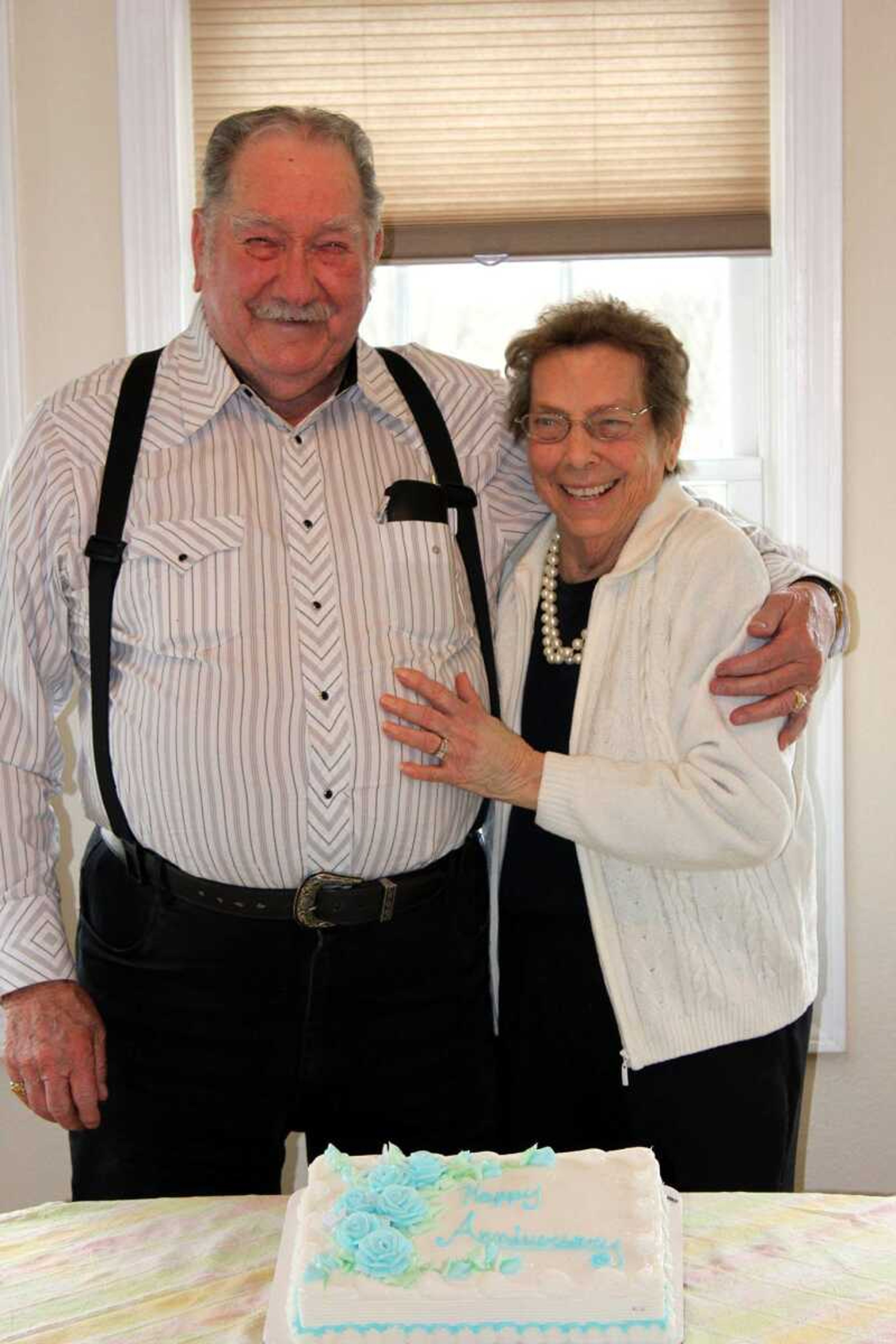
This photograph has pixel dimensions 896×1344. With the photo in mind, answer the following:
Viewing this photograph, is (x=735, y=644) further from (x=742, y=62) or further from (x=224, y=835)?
(x=742, y=62)

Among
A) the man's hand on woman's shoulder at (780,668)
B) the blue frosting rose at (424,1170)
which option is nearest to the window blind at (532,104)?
the man's hand on woman's shoulder at (780,668)

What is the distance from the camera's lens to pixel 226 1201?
1304 mm

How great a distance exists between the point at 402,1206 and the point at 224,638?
740 mm

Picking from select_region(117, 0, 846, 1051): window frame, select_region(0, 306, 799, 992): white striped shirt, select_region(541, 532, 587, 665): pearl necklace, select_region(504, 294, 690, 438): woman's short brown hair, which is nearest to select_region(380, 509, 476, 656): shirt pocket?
select_region(0, 306, 799, 992): white striped shirt

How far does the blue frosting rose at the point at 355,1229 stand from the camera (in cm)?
107

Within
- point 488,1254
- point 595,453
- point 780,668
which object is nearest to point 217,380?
point 595,453

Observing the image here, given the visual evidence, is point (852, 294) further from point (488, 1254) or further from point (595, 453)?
point (488, 1254)

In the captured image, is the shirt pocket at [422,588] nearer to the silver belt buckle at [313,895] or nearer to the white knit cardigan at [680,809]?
the white knit cardigan at [680,809]

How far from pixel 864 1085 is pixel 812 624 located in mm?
1335

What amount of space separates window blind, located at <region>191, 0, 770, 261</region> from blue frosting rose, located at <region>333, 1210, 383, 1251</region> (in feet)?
6.17

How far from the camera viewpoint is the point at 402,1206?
43.8 inches

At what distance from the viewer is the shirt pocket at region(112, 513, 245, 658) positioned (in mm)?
1639

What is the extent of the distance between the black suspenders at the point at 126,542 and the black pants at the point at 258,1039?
112 mm

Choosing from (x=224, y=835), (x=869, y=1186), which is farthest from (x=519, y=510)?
(x=869, y=1186)
